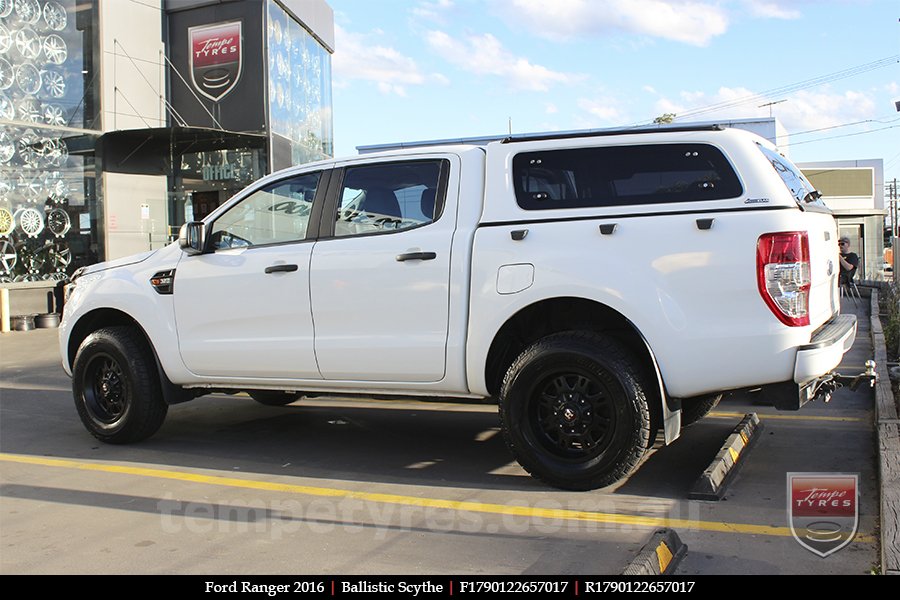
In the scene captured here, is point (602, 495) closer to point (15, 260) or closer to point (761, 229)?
point (761, 229)

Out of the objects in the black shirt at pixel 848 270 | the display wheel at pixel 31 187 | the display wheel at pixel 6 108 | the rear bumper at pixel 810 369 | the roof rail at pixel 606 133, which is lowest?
the rear bumper at pixel 810 369

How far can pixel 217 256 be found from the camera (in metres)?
6.01

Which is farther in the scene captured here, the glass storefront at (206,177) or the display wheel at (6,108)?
the glass storefront at (206,177)

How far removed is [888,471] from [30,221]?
16.1m

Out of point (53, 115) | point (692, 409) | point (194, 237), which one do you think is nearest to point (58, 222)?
point (53, 115)

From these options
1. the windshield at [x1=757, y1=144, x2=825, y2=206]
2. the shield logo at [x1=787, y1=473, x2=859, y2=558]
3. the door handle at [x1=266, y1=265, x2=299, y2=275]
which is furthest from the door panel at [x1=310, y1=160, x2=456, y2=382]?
the shield logo at [x1=787, y1=473, x2=859, y2=558]

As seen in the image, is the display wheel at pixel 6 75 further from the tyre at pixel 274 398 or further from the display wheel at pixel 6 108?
the tyre at pixel 274 398

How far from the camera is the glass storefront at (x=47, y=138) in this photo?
15.9 meters

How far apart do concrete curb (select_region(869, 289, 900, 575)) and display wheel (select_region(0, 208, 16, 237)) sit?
590 inches

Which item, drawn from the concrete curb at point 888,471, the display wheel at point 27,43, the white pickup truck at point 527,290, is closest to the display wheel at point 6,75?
the display wheel at point 27,43

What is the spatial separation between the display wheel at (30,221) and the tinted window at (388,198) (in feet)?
42.3

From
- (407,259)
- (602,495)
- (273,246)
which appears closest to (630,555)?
(602,495)

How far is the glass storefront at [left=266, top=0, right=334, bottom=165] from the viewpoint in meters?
19.3

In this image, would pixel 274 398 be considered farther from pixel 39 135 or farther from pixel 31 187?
pixel 39 135
